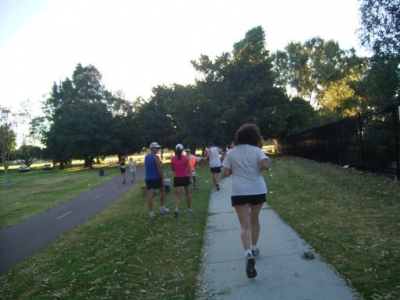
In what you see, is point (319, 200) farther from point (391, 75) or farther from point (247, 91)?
point (247, 91)

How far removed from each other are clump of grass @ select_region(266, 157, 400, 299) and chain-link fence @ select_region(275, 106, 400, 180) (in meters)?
0.79

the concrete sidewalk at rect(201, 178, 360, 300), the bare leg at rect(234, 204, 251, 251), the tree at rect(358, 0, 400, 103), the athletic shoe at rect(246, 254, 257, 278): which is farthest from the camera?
the tree at rect(358, 0, 400, 103)

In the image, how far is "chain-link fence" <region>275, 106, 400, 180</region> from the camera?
1111cm

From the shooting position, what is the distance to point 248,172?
4746 mm

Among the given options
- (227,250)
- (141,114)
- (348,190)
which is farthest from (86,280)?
(141,114)

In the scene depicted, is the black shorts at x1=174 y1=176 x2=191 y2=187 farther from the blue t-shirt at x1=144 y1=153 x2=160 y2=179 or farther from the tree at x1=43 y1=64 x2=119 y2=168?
the tree at x1=43 y1=64 x2=119 y2=168

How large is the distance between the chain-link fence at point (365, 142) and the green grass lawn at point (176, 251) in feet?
5.79

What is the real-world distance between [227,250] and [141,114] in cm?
4699

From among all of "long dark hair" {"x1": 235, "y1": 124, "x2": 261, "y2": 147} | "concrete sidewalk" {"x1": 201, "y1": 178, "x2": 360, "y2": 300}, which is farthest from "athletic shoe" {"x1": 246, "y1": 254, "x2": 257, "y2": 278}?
"long dark hair" {"x1": 235, "y1": 124, "x2": 261, "y2": 147}

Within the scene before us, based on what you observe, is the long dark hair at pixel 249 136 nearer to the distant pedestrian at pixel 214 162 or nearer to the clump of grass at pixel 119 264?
the clump of grass at pixel 119 264

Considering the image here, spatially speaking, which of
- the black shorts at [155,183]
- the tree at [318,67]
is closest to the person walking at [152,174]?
the black shorts at [155,183]

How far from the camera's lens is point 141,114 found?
51.6 metres

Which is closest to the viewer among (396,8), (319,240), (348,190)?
(319,240)

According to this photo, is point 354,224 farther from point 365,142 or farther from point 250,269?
point 365,142
